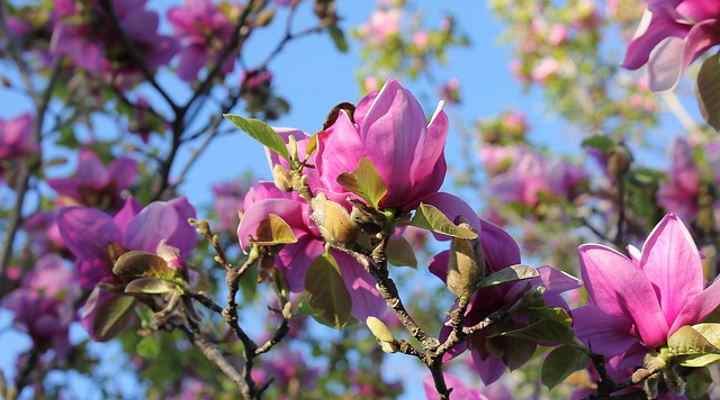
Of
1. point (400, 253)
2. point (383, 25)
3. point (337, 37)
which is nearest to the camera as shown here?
point (400, 253)

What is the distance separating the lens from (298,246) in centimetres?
109

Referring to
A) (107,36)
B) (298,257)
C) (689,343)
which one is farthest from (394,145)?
(107,36)

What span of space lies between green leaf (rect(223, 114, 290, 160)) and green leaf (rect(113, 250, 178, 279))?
292 millimetres

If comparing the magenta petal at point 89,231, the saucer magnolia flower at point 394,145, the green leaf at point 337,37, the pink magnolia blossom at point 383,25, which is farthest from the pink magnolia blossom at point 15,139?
the pink magnolia blossom at point 383,25

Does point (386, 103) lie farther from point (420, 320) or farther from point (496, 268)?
point (420, 320)

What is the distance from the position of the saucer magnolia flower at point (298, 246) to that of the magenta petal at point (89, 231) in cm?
35

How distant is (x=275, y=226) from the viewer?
99 centimetres

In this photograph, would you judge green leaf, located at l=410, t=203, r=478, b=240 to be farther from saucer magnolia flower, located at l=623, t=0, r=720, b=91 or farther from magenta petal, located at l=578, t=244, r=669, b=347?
saucer magnolia flower, located at l=623, t=0, r=720, b=91

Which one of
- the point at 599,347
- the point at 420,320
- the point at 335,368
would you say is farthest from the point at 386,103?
the point at 420,320

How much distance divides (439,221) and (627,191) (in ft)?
4.97

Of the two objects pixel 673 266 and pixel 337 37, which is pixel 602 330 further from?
pixel 337 37

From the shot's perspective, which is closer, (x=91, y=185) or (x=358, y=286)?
(x=358, y=286)

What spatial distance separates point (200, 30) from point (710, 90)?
1.68m

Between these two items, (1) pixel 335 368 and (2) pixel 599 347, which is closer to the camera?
(2) pixel 599 347
